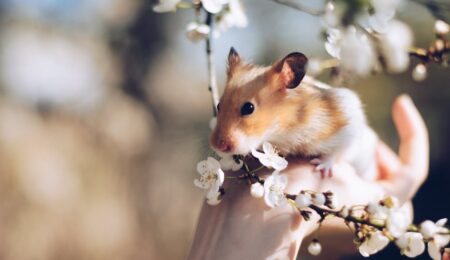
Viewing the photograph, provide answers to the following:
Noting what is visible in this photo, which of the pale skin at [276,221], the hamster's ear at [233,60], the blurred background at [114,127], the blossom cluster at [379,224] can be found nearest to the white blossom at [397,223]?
the blossom cluster at [379,224]

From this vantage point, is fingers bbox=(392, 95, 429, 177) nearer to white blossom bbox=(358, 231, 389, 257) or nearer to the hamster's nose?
the hamster's nose

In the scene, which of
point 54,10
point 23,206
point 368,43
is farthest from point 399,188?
point 54,10

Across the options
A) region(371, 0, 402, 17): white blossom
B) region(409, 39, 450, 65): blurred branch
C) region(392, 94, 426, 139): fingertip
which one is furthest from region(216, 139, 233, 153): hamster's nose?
region(392, 94, 426, 139): fingertip

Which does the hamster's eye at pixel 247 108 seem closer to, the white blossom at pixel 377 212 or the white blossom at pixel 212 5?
the white blossom at pixel 212 5

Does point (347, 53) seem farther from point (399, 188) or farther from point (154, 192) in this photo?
point (154, 192)

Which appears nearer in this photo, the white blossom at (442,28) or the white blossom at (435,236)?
the white blossom at (435,236)

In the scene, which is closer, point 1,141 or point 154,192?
point 1,141

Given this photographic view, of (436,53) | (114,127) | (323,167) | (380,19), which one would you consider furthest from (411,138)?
(114,127)
